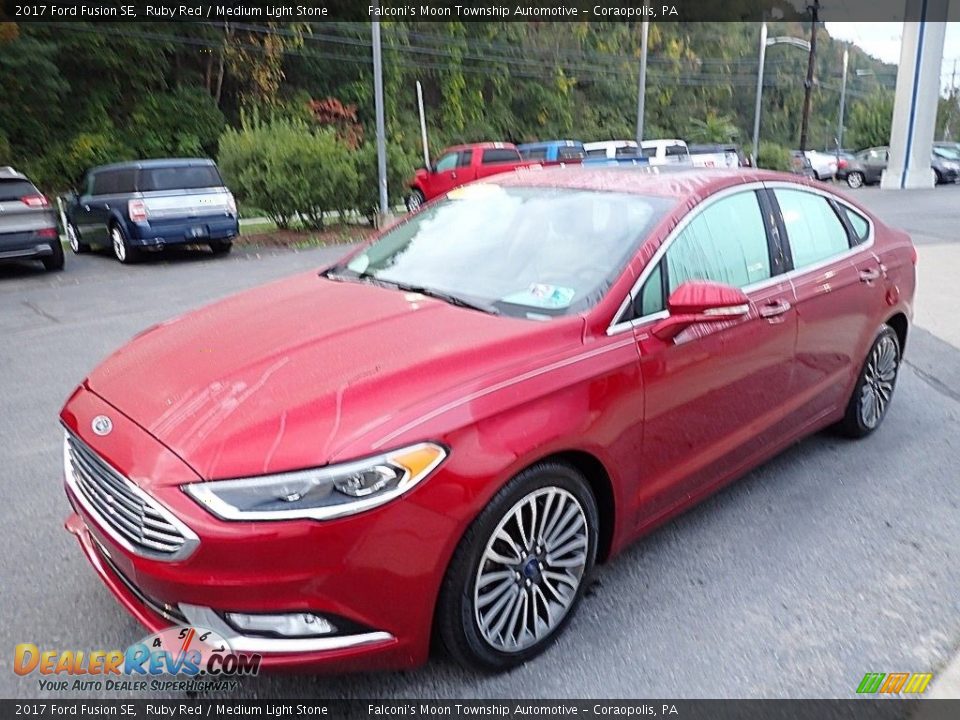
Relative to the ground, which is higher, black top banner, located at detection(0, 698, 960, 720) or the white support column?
the white support column

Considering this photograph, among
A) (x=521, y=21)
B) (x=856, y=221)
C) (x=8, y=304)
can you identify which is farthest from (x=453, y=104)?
(x=856, y=221)

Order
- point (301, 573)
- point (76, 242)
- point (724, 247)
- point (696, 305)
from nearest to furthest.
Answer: point (301, 573), point (696, 305), point (724, 247), point (76, 242)

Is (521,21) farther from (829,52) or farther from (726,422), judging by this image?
(829,52)

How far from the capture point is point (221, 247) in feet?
45.5

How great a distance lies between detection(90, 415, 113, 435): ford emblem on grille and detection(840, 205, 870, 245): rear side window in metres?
3.96

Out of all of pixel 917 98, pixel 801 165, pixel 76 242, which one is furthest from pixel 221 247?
pixel 801 165

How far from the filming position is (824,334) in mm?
4035

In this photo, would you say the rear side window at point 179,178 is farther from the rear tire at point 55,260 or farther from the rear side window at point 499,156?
the rear side window at point 499,156

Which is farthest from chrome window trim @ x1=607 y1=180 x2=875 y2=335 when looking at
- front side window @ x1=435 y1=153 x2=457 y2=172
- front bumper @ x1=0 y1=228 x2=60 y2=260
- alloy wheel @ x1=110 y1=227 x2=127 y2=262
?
front side window @ x1=435 y1=153 x2=457 y2=172

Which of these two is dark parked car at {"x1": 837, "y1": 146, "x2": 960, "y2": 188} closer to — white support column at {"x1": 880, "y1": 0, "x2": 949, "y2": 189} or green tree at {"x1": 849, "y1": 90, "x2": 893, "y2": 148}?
white support column at {"x1": 880, "y1": 0, "x2": 949, "y2": 189}

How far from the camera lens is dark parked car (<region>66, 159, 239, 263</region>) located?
40.6 ft

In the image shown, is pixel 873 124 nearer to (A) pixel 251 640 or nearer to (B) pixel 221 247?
(B) pixel 221 247

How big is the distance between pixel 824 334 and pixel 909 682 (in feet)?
6.00

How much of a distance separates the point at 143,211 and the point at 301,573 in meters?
11.5
